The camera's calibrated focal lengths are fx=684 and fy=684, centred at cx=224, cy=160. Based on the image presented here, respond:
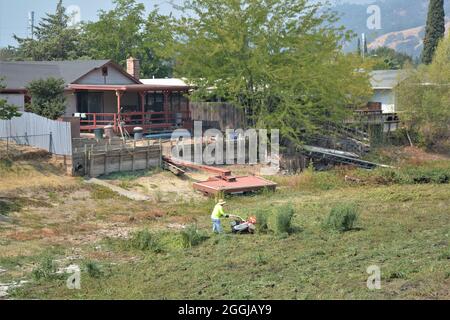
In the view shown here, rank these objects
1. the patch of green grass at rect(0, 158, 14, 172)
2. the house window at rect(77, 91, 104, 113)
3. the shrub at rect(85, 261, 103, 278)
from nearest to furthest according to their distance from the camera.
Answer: the shrub at rect(85, 261, 103, 278)
the patch of green grass at rect(0, 158, 14, 172)
the house window at rect(77, 91, 104, 113)

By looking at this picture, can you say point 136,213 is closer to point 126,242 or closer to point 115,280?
point 126,242

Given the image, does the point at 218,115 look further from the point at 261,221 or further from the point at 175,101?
the point at 261,221

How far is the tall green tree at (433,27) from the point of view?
68562 millimetres

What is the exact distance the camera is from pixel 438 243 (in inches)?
806

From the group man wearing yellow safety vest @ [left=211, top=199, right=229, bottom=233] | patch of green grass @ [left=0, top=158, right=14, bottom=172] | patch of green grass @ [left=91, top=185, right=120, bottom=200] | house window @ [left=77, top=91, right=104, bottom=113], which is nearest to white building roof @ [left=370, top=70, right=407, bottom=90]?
house window @ [left=77, top=91, right=104, bottom=113]

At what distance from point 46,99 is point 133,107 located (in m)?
8.57

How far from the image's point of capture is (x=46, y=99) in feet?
123

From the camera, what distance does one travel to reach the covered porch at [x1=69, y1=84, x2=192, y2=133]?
41.2m

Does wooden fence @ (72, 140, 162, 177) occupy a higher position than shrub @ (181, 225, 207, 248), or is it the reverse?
wooden fence @ (72, 140, 162, 177)

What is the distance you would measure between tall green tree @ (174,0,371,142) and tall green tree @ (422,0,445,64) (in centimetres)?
2802

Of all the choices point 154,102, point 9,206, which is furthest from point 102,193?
point 154,102

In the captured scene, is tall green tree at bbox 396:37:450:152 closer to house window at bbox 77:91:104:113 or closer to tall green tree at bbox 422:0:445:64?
tall green tree at bbox 422:0:445:64

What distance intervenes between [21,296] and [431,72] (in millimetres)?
44321
